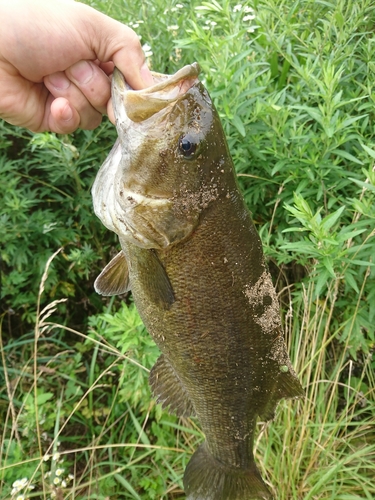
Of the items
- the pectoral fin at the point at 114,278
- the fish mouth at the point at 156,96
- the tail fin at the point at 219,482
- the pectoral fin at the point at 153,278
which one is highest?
the fish mouth at the point at 156,96

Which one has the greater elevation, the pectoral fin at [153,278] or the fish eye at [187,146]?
the fish eye at [187,146]

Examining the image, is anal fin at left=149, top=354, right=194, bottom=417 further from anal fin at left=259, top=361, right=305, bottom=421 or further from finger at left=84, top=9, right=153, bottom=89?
finger at left=84, top=9, right=153, bottom=89

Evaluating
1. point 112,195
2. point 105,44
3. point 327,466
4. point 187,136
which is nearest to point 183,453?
point 327,466

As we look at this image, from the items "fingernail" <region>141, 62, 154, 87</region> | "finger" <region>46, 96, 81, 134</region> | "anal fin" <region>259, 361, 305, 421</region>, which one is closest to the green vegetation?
"anal fin" <region>259, 361, 305, 421</region>

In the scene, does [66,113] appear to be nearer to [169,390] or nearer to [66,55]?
[66,55]

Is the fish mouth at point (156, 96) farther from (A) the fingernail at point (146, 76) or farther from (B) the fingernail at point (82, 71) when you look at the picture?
(B) the fingernail at point (82, 71)

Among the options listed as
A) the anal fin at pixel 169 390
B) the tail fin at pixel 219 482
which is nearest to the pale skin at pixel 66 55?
the anal fin at pixel 169 390
